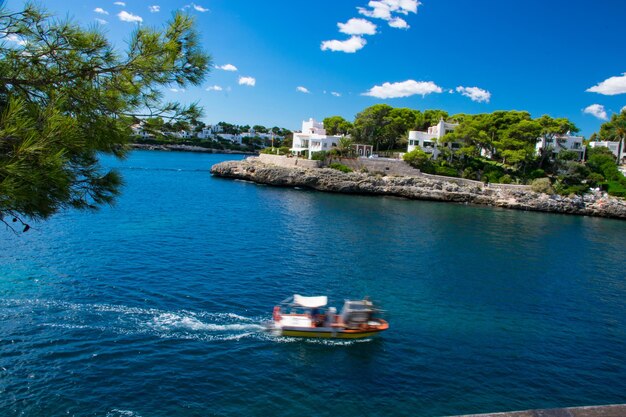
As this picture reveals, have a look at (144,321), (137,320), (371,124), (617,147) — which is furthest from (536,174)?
(137,320)

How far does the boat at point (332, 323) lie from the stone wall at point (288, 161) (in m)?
57.2

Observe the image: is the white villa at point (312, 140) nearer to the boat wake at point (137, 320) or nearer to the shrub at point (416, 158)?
the shrub at point (416, 158)

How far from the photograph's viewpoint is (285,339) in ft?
59.4

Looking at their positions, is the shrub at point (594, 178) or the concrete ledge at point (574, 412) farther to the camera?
the shrub at point (594, 178)

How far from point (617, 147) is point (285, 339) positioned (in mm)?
97933

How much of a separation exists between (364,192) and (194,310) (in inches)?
2045

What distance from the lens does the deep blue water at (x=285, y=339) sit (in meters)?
14.1

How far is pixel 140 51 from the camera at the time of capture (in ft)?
28.0

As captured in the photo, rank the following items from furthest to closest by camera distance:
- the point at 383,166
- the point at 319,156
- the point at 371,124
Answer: the point at 371,124, the point at 319,156, the point at 383,166

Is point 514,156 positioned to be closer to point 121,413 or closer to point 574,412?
point 121,413

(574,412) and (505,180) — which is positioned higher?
(505,180)

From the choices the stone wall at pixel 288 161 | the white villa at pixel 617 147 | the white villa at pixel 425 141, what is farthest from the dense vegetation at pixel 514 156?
the stone wall at pixel 288 161

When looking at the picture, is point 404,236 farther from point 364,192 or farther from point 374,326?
point 364,192

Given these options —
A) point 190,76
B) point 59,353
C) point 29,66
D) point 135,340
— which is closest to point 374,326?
point 135,340
